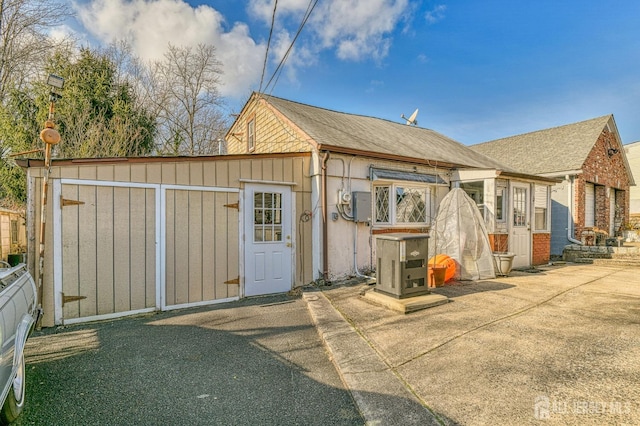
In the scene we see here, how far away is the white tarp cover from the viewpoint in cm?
712

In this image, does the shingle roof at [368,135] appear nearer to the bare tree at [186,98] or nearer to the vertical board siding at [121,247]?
the vertical board siding at [121,247]

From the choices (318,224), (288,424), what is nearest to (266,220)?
(318,224)

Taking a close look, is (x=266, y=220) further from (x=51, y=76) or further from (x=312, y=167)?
(x=51, y=76)

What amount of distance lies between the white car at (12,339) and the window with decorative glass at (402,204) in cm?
649

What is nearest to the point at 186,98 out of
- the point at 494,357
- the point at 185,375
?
the point at 185,375

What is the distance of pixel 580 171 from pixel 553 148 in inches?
94.7

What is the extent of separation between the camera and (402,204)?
8.18m

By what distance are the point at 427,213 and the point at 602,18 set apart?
18.8 feet

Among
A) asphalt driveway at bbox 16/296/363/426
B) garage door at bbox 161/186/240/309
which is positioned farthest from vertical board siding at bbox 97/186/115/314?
garage door at bbox 161/186/240/309

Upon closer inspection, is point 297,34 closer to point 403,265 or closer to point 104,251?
point 403,265

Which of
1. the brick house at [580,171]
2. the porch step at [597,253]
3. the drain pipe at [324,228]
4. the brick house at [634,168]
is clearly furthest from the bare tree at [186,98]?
the brick house at [634,168]

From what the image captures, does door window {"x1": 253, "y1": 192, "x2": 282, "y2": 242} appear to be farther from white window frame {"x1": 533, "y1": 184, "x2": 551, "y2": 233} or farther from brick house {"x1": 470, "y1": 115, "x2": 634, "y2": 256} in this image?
brick house {"x1": 470, "y1": 115, "x2": 634, "y2": 256}

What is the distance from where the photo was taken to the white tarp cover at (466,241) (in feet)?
23.4

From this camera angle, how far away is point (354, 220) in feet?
23.6
